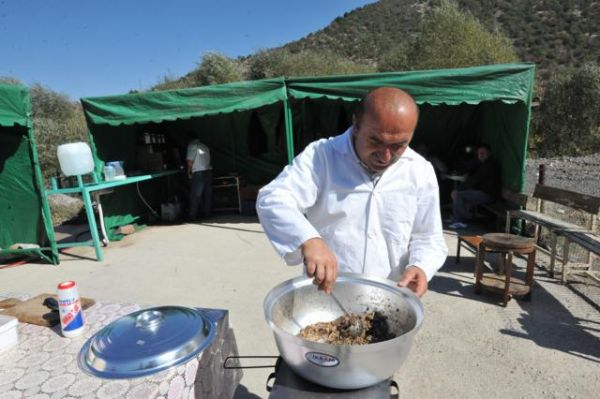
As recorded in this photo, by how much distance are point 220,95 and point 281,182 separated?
502 cm

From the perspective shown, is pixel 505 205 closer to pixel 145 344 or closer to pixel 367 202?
pixel 367 202

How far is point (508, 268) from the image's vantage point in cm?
338

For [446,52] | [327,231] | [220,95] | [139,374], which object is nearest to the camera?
[139,374]

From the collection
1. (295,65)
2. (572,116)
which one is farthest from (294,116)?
(295,65)

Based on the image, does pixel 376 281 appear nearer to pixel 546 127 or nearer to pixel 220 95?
pixel 220 95

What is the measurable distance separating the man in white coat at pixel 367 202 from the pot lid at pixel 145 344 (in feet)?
1.59

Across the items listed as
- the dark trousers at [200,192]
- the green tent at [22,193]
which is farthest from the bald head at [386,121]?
the dark trousers at [200,192]

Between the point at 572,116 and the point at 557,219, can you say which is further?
the point at 572,116

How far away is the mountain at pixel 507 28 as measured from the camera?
27.8 m

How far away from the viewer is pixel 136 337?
4.22 feet

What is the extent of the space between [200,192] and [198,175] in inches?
14.1

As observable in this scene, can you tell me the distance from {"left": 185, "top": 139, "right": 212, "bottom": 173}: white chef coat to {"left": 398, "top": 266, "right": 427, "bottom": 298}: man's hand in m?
6.41

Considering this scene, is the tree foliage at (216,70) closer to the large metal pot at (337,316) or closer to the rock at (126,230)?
the rock at (126,230)

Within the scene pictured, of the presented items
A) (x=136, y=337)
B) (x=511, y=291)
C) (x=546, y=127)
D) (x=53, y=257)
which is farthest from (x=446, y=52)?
(x=136, y=337)
